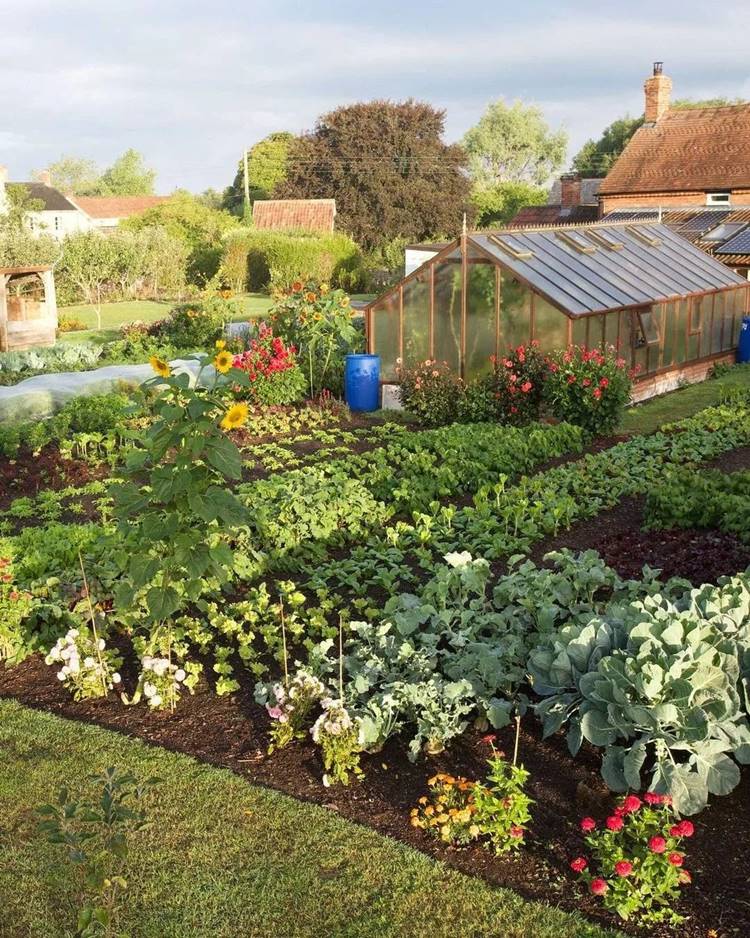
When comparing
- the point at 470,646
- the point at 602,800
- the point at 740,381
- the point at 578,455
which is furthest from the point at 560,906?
the point at 740,381

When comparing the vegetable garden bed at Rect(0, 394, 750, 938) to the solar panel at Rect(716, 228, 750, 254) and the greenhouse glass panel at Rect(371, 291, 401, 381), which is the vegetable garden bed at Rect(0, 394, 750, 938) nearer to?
the greenhouse glass panel at Rect(371, 291, 401, 381)

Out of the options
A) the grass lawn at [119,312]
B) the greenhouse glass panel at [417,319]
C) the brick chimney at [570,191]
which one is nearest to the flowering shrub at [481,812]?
the greenhouse glass panel at [417,319]

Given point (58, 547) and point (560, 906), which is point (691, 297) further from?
point (560, 906)

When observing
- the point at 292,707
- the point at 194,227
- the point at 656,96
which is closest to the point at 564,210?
the point at 656,96

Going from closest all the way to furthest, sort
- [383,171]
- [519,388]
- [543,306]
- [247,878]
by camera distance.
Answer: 1. [247,878]
2. [519,388]
3. [543,306]
4. [383,171]

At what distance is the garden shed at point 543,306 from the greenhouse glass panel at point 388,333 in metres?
0.02

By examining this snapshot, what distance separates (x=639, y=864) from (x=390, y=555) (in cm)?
411

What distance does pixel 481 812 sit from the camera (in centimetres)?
421

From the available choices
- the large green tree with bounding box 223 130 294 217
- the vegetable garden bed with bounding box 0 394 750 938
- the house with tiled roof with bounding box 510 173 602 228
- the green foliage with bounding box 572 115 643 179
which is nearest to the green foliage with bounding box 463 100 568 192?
the green foliage with bounding box 572 115 643 179

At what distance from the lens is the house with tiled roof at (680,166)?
3281 cm

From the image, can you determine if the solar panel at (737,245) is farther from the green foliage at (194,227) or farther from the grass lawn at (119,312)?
the green foliage at (194,227)

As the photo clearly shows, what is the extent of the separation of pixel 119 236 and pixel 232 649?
32229mm

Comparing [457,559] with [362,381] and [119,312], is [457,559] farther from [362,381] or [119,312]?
[119,312]

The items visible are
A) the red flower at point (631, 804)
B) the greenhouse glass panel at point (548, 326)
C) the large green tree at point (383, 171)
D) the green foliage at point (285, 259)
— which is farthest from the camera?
the large green tree at point (383, 171)
